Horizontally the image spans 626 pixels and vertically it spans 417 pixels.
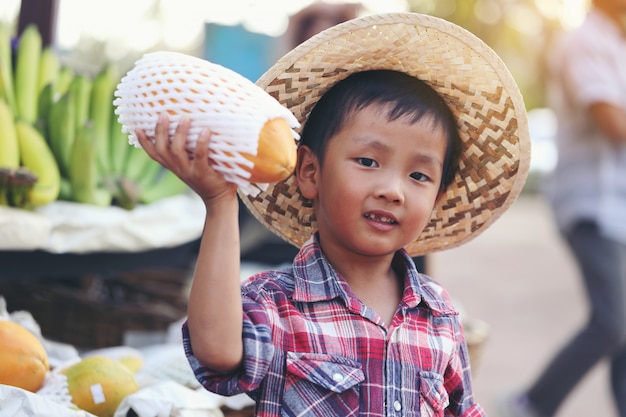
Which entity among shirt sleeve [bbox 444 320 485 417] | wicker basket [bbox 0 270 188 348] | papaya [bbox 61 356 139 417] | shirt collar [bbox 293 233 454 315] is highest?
shirt collar [bbox 293 233 454 315]

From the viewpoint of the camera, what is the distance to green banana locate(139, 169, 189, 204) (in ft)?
10.3

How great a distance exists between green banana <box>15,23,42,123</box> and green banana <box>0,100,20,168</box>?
0.26 meters

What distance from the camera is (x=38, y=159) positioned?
8.83 feet

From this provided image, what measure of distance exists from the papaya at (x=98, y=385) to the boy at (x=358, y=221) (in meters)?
0.50

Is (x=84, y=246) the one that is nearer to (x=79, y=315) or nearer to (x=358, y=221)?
(x=79, y=315)

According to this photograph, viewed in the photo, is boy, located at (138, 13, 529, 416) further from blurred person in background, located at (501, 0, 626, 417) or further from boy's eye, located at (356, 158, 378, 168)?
blurred person in background, located at (501, 0, 626, 417)

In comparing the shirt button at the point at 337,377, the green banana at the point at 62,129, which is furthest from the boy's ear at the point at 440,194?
the green banana at the point at 62,129

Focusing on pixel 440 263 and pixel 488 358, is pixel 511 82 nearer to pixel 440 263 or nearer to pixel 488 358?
pixel 488 358

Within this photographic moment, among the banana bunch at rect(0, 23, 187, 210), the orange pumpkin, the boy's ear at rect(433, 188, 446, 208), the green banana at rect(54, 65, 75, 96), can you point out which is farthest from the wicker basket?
the orange pumpkin

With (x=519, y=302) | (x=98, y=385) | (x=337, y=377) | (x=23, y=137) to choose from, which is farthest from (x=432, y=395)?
(x=519, y=302)

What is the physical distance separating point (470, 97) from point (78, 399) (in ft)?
3.76

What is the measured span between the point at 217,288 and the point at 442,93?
0.74 m

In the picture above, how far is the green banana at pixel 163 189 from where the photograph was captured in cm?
313

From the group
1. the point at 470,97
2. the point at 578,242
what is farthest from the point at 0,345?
the point at 578,242
